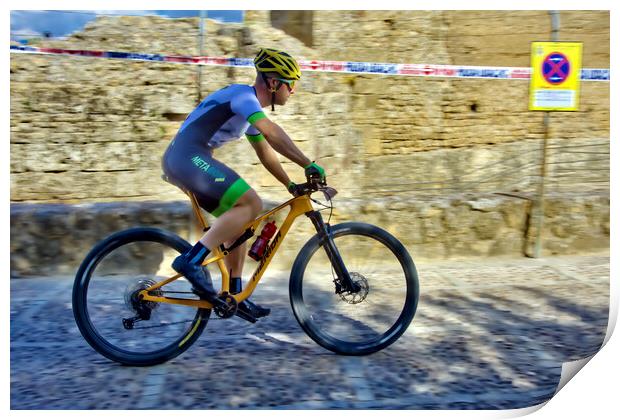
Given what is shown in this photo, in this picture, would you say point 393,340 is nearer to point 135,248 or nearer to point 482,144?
point 135,248

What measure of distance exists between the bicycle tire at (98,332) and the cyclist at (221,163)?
173 mm

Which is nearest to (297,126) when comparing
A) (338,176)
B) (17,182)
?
(338,176)

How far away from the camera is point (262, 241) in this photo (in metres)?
3.81

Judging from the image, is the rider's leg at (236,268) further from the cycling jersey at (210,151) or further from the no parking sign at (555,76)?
the no parking sign at (555,76)

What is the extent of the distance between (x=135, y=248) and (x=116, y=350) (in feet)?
1.90

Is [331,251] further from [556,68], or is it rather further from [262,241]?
[556,68]

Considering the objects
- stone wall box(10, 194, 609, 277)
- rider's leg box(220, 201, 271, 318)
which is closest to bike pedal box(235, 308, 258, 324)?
rider's leg box(220, 201, 271, 318)

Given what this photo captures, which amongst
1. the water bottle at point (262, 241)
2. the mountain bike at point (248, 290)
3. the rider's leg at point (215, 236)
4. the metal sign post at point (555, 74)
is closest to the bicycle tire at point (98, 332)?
the mountain bike at point (248, 290)

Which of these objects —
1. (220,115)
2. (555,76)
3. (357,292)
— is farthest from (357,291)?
(555,76)

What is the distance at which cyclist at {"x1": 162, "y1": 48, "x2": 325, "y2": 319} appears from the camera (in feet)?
11.7

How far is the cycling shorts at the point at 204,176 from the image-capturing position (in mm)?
3586

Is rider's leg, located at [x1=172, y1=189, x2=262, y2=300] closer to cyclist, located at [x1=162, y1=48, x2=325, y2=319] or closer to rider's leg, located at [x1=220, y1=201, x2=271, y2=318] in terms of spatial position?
cyclist, located at [x1=162, y1=48, x2=325, y2=319]

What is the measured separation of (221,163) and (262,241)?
50 centimetres

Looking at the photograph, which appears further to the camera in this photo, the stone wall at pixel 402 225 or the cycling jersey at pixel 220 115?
the stone wall at pixel 402 225
